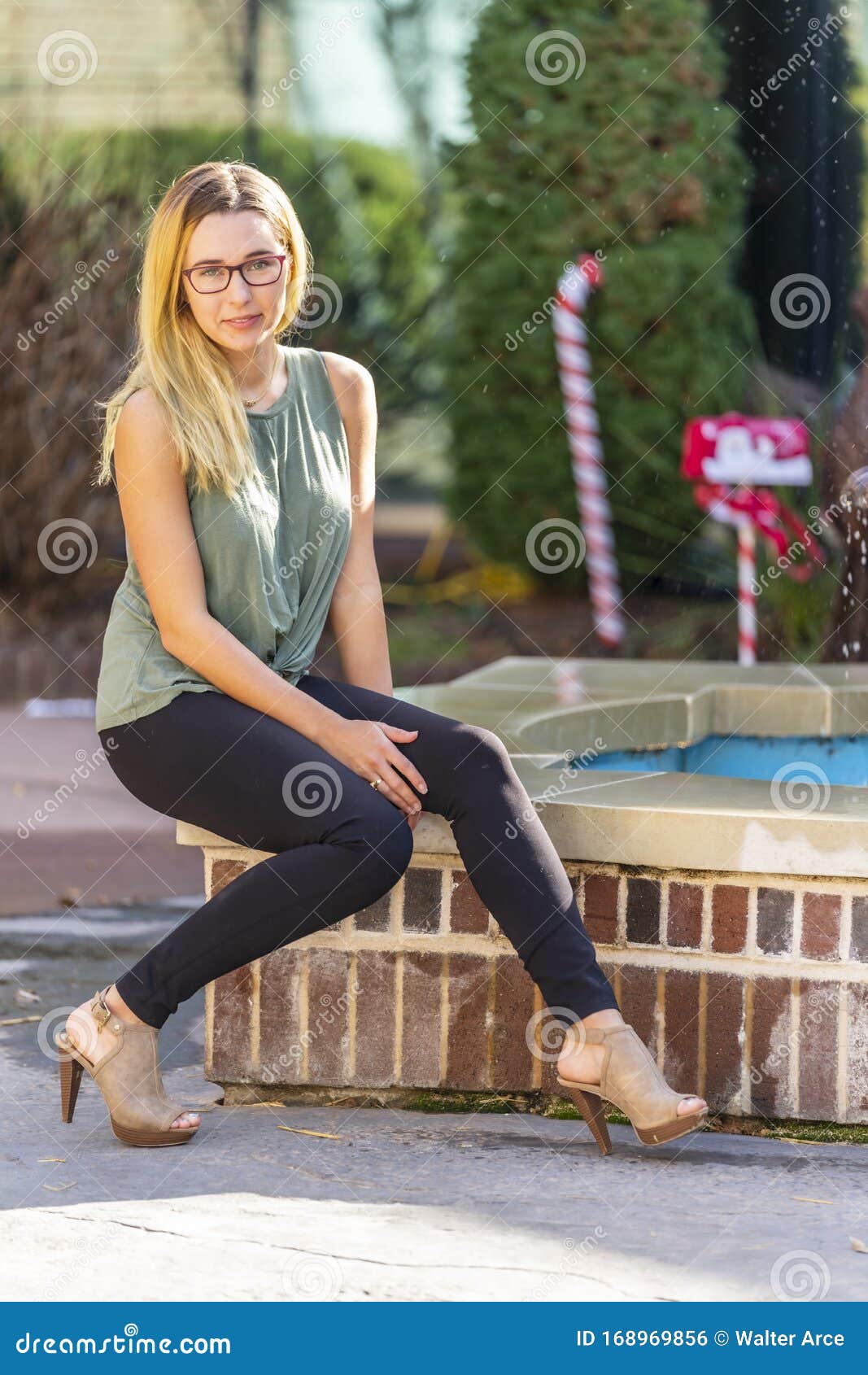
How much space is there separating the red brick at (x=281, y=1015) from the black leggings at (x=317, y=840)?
153 mm

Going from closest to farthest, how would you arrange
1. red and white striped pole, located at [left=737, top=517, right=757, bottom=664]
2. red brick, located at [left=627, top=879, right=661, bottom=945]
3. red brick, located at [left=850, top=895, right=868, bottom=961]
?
1. red brick, located at [left=850, top=895, right=868, bottom=961]
2. red brick, located at [left=627, top=879, right=661, bottom=945]
3. red and white striped pole, located at [left=737, top=517, right=757, bottom=664]

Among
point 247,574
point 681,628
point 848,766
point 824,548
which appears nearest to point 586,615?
point 681,628

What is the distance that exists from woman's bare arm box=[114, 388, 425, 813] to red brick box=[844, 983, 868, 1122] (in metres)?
0.75

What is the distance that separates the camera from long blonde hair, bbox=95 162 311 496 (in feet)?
8.77

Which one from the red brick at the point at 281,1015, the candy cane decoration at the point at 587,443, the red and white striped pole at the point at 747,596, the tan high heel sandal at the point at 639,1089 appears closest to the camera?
the tan high heel sandal at the point at 639,1089

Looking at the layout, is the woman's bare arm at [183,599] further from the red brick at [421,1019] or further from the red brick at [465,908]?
the red brick at [421,1019]

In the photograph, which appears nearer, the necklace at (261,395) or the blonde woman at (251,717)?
the blonde woman at (251,717)

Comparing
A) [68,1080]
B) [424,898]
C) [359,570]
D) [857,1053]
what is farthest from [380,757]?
[857,1053]

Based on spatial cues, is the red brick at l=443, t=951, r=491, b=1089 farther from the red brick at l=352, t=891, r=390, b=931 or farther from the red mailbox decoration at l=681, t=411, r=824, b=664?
the red mailbox decoration at l=681, t=411, r=824, b=664

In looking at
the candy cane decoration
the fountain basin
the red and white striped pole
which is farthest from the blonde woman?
the candy cane decoration

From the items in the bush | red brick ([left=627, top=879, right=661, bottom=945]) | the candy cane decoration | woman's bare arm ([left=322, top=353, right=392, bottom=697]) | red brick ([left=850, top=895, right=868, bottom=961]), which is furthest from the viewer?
the bush

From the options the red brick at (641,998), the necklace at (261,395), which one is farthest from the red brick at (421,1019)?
the necklace at (261,395)

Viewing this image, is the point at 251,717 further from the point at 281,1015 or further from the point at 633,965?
the point at 633,965

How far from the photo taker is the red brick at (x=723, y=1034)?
8.61 feet
